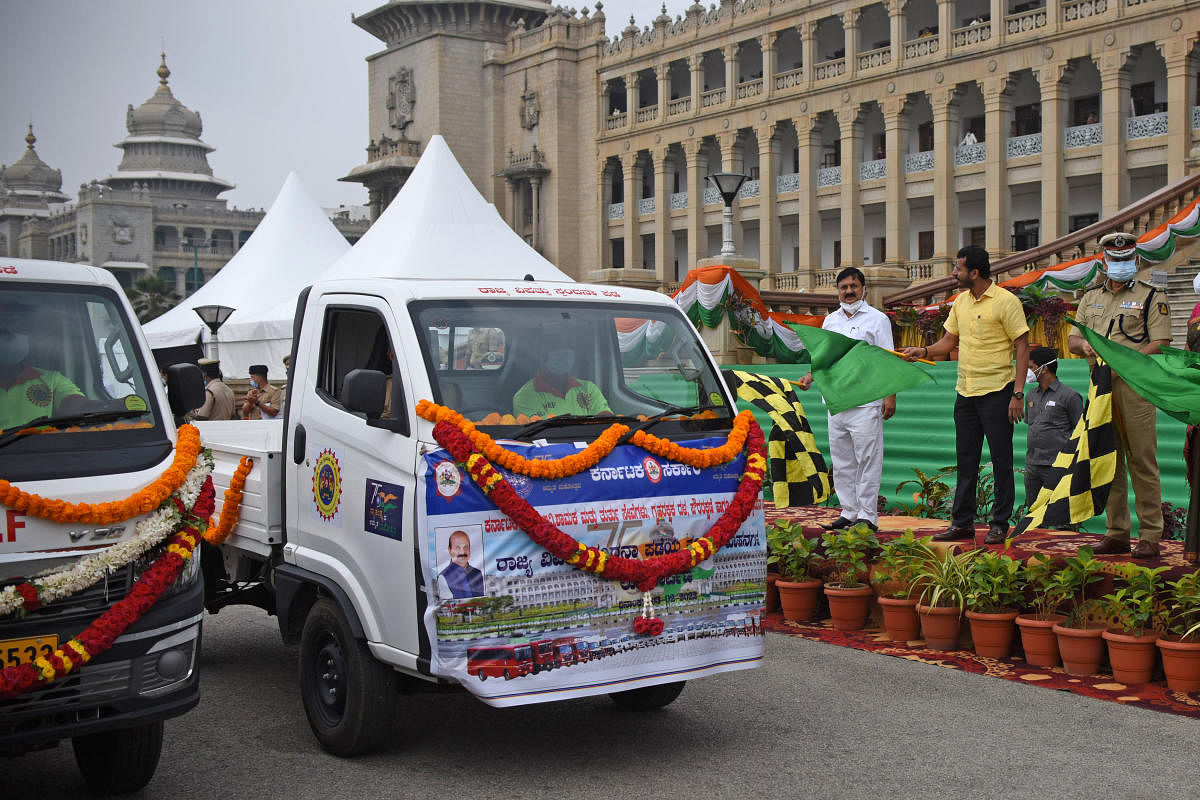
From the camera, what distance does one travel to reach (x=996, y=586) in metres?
7.63

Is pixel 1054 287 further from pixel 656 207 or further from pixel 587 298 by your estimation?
pixel 656 207

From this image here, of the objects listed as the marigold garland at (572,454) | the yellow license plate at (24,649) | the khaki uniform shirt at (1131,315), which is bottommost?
the yellow license plate at (24,649)

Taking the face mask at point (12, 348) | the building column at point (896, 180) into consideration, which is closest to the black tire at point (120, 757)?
the face mask at point (12, 348)

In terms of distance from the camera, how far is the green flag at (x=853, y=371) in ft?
30.9

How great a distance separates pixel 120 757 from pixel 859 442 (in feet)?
20.2

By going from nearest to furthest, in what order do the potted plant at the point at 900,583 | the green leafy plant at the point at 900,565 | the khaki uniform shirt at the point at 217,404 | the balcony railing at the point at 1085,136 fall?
the potted plant at the point at 900,583, the green leafy plant at the point at 900,565, the khaki uniform shirt at the point at 217,404, the balcony railing at the point at 1085,136

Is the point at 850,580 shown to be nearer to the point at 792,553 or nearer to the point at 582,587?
the point at 792,553

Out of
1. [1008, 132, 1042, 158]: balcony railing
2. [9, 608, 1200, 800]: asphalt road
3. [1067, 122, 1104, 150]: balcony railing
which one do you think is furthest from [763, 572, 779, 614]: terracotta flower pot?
[1008, 132, 1042, 158]: balcony railing

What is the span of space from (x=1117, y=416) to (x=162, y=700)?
632 centimetres

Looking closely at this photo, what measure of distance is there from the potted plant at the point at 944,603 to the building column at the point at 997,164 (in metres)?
36.0

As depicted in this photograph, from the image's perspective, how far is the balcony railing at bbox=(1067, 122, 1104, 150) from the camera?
129ft

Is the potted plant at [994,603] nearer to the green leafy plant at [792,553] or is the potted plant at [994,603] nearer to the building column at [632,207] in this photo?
the green leafy plant at [792,553]

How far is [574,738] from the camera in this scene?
6.35 metres

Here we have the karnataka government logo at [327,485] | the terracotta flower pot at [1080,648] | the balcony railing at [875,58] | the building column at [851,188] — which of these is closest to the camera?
the karnataka government logo at [327,485]
